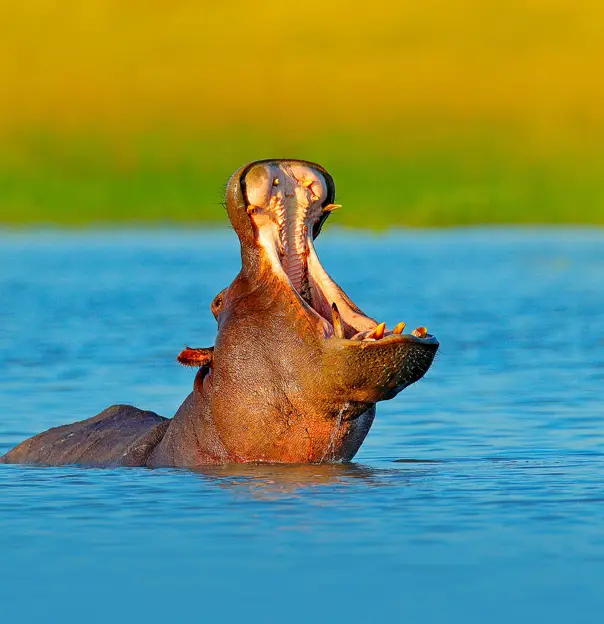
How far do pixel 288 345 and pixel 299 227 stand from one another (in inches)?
30.7

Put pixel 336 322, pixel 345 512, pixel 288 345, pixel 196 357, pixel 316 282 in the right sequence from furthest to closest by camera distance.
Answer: pixel 196 357
pixel 316 282
pixel 288 345
pixel 336 322
pixel 345 512

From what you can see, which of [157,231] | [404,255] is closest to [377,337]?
[404,255]

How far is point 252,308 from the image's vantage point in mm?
10852

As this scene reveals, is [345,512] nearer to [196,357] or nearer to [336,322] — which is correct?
[336,322]

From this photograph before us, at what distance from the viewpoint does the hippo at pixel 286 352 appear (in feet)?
34.4

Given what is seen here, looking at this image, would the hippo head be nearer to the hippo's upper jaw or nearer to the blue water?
the hippo's upper jaw

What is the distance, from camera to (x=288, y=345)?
35.1 ft

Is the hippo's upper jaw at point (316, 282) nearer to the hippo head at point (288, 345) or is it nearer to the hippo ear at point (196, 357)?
the hippo head at point (288, 345)

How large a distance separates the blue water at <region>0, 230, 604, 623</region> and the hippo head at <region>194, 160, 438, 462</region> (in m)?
0.25

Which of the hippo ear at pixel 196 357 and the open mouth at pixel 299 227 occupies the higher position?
the open mouth at pixel 299 227

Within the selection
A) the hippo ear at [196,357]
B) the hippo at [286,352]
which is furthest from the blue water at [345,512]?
the hippo ear at [196,357]

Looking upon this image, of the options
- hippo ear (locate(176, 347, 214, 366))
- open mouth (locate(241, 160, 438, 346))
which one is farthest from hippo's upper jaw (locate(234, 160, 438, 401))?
hippo ear (locate(176, 347, 214, 366))

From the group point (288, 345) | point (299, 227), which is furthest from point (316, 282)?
point (288, 345)

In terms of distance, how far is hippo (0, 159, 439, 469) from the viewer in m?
10.5
